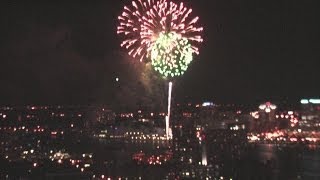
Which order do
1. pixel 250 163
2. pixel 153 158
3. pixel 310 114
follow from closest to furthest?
pixel 250 163
pixel 153 158
pixel 310 114

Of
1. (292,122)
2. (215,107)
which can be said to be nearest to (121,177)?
(215,107)

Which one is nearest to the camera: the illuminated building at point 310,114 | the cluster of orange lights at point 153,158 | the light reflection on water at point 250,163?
→ the light reflection on water at point 250,163

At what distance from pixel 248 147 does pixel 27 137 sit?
16.9 meters

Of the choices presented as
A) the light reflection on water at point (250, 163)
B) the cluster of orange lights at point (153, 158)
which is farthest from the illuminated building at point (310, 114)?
the cluster of orange lights at point (153, 158)

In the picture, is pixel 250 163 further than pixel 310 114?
No

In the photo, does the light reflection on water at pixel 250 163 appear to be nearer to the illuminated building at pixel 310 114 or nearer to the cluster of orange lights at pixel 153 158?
the cluster of orange lights at pixel 153 158

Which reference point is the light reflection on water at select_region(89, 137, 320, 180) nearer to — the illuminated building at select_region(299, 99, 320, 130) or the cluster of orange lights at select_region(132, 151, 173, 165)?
the cluster of orange lights at select_region(132, 151, 173, 165)

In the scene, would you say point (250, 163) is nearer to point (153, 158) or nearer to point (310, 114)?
point (153, 158)

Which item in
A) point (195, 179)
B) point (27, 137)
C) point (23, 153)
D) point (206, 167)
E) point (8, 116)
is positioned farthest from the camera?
point (8, 116)

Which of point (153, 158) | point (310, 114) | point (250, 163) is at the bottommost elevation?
point (250, 163)

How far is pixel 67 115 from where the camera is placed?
4556 cm

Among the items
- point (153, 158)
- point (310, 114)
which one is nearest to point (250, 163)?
point (153, 158)

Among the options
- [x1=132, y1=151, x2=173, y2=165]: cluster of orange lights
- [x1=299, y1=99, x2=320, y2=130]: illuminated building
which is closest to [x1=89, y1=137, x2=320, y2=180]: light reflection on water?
[x1=132, y1=151, x2=173, y2=165]: cluster of orange lights

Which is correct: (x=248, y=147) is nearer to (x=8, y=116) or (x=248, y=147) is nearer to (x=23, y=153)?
(x=23, y=153)
